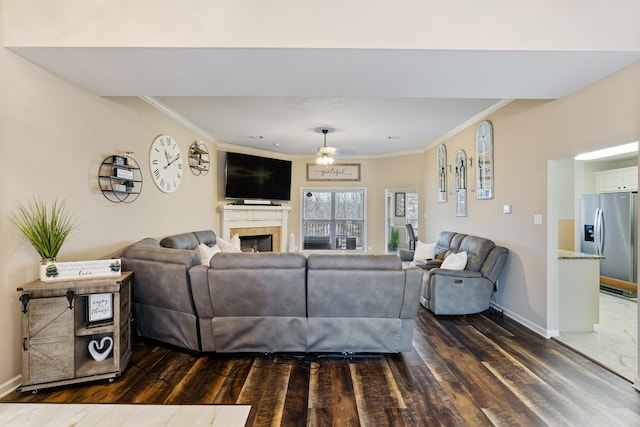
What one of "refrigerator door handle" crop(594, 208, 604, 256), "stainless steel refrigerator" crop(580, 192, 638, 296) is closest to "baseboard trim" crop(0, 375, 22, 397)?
"stainless steel refrigerator" crop(580, 192, 638, 296)

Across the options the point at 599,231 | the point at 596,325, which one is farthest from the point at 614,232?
the point at 596,325

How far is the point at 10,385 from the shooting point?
2285 mm

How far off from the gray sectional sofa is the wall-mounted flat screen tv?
3833 mm

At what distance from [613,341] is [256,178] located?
6.23 meters

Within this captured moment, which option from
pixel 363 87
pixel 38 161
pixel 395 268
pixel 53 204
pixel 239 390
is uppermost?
pixel 363 87

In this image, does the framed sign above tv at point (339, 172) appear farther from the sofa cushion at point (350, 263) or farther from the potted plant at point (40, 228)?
the potted plant at point (40, 228)

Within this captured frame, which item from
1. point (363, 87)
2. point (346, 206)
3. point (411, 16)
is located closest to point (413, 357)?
point (363, 87)

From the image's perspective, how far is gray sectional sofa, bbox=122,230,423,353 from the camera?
2.69 meters

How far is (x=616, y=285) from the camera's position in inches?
187

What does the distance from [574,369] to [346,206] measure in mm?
5991

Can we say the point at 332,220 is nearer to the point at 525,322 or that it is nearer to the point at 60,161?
the point at 525,322

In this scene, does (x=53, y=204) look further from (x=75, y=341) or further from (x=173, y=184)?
(x=173, y=184)

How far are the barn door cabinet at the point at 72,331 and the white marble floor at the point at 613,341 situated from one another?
416 centimetres

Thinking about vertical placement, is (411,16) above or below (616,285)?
above
